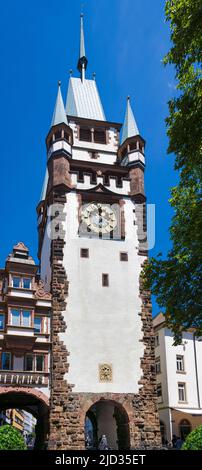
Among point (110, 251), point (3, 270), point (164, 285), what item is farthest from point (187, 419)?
point (164, 285)

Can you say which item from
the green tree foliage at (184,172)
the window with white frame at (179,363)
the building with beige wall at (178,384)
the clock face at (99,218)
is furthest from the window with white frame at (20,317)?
the window with white frame at (179,363)

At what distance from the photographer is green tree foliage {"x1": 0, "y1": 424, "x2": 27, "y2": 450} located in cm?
1602

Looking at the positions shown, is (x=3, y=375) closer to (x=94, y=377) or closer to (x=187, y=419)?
(x=94, y=377)

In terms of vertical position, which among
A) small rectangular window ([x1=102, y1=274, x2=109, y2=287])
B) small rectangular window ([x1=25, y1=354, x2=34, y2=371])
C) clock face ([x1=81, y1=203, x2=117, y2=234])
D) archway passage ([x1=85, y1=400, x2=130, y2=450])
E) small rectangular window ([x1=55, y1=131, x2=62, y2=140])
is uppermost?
small rectangular window ([x1=55, y1=131, x2=62, y2=140])

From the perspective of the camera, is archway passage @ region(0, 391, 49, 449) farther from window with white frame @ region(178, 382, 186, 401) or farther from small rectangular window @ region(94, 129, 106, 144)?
small rectangular window @ region(94, 129, 106, 144)

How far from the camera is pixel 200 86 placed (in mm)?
14047

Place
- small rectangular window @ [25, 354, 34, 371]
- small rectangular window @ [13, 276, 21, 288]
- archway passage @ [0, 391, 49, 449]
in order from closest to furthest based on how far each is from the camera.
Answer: archway passage @ [0, 391, 49, 449] → small rectangular window @ [25, 354, 34, 371] → small rectangular window @ [13, 276, 21, 288]

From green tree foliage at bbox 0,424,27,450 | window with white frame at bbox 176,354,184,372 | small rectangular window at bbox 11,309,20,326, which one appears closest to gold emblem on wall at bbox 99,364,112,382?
small rectangular window at bbox 11,309,20,326

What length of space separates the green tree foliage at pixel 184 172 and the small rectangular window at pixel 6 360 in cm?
1116

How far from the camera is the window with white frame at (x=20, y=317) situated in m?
28.9

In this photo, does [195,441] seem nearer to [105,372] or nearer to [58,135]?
[105,372]

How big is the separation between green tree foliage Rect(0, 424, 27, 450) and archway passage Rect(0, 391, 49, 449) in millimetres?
10803

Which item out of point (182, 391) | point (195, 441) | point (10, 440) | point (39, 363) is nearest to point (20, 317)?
point (39, 363)
